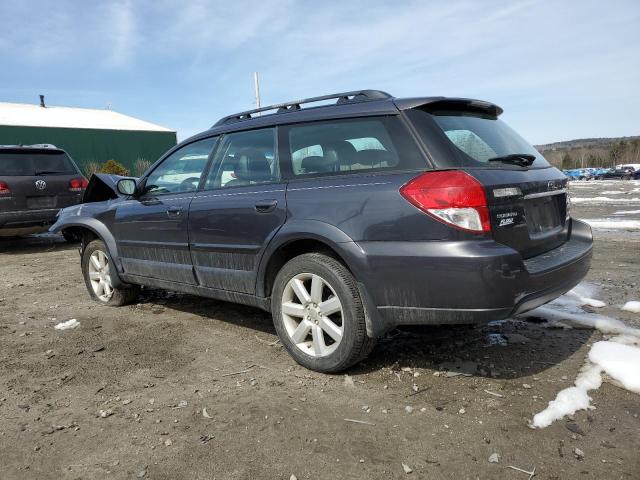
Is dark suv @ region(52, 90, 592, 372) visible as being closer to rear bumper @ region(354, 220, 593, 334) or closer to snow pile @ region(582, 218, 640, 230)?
rear bumper @ region(354, 220, 593, 334)

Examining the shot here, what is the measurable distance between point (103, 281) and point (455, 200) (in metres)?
4.05

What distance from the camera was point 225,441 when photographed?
2.52m

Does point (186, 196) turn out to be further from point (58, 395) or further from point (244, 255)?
point (58, 395)

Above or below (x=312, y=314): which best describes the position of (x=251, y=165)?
above

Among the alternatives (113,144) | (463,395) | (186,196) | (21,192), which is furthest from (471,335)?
(113,144)

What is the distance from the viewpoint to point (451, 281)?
8.77 ft

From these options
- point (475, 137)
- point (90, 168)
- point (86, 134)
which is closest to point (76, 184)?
point (475, 137)

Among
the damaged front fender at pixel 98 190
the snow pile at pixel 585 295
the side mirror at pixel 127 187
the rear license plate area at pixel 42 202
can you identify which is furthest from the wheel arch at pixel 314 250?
the rear license plate area at pixel 42 202

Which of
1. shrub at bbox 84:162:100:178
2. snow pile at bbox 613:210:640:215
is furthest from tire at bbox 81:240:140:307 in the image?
shrub at bbox 84:162:100:178

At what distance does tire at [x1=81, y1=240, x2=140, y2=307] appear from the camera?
5.18 m

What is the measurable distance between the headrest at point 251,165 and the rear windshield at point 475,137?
3.91ft

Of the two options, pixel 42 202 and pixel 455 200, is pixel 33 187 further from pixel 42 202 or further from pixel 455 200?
pixel 455 200

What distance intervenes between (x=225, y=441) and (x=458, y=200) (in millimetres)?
1736

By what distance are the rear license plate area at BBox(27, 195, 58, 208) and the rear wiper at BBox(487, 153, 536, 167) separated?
28.1ft
